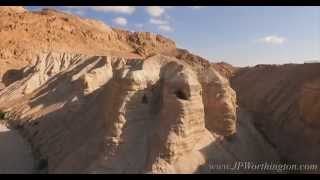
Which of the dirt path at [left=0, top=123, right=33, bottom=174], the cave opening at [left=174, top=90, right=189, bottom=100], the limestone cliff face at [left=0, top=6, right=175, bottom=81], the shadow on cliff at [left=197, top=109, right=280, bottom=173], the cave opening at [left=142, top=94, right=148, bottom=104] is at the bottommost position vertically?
the dirt path at [left=0, top=123, right=33, bottom=174]

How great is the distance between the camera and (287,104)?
51.6 feet

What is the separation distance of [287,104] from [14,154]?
941cm

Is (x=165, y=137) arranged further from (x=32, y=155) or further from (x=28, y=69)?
(x=28, y=69)

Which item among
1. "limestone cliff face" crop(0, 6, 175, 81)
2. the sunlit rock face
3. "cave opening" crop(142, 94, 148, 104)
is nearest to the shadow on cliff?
the sunlit rock face

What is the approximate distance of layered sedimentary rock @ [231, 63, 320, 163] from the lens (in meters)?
12.1

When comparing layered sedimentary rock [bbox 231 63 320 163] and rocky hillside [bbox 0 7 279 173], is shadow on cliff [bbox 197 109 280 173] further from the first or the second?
layered sedimentary rock [bbox 231 63 320 163]

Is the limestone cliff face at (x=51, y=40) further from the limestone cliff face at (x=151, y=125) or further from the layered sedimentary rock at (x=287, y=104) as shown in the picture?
the limestone cliff face at (x=151, y=125)

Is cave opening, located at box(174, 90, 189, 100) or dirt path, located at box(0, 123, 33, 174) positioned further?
dirt path, located at box(0, 123, 33, 174)

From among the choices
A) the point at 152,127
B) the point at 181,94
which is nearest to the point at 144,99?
the point at 152,127

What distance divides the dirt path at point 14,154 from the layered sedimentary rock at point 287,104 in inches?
287

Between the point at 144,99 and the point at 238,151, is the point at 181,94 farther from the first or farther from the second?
the point at 238,151

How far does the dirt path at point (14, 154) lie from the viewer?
42.0ft

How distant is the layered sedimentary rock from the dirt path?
728 cm

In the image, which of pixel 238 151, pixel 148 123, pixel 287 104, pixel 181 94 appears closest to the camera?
pixel 181 94
